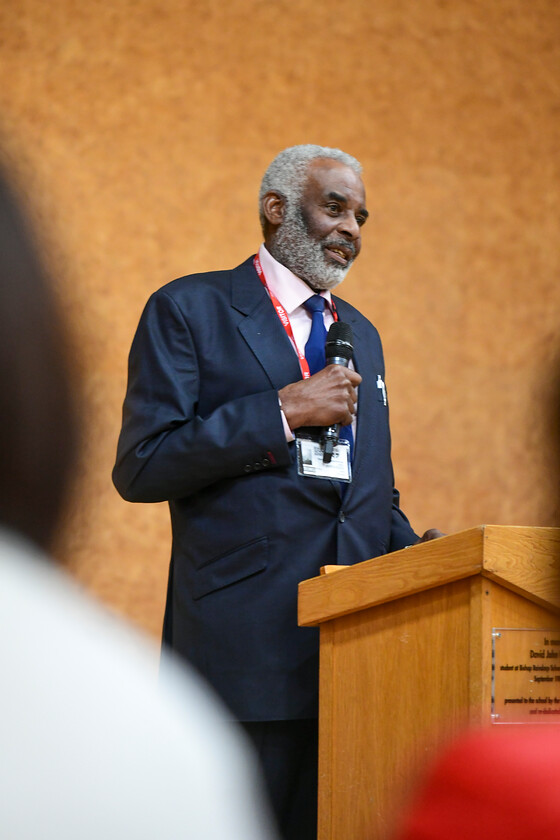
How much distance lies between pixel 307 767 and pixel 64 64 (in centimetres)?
247

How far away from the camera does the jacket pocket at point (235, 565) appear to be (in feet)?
6.04

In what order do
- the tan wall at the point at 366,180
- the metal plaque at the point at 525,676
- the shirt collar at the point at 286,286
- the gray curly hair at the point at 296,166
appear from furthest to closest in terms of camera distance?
the tan wall at the point at 366,180
the gray curly hair at the point at 296,166
the shirt collar at the point at 286,286
the metal plaque at the point at 525,676

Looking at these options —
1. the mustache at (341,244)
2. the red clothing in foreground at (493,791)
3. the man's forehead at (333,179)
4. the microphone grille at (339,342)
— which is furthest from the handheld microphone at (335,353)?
the red clothing in foreground at (493,791)

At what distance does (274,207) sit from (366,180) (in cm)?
160

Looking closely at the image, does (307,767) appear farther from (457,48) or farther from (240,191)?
(457,48)

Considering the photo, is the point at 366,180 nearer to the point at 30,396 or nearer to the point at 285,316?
the point at 30,396

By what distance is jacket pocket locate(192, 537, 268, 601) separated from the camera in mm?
1842

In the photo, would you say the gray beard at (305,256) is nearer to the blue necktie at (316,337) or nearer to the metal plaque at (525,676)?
the blue necktie at (316,337)

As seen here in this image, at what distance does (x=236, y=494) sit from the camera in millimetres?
1883

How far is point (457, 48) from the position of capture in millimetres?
3941

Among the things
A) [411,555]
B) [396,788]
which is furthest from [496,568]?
[396,788]

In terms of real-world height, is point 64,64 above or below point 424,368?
above

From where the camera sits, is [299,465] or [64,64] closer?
[299,465]

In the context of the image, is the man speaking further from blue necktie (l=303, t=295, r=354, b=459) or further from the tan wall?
the tan wall
